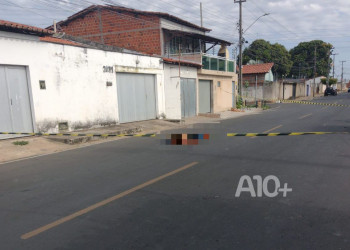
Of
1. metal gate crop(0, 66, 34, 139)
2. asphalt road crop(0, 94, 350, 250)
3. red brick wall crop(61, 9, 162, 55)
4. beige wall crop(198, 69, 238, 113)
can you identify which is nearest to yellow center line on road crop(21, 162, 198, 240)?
asphalt road crop(0, 94, 350, 250)

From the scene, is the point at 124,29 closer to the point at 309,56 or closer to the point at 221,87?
the point at 221,87

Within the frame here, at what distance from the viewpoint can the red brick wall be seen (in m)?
23.7

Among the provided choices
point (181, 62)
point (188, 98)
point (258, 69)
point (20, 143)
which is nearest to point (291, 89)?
point (258, 69)

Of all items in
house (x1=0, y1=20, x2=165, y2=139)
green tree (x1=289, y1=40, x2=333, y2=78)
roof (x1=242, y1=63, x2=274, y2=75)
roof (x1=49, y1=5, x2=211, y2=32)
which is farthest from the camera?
green tree (x1=289, y1=40, x2=333, y2=78)

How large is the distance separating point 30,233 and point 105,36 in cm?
2460

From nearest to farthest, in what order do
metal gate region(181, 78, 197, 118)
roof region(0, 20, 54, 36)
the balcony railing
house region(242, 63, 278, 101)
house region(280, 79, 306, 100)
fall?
1. roof region(0, 20, 54, 36)
2. metal gate region(181, 78, 197, 118)
3. the balcony railing
4. house region(242, 63, 278, 101)
5. house region(280, 79, 306, 100)

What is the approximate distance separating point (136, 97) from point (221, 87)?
12436 mm

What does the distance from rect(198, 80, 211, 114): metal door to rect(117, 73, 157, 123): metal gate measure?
675 centimetres

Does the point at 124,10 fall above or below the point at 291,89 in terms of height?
above

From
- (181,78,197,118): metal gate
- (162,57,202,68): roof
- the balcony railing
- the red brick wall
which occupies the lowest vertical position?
(181,78,197,118): metal gate

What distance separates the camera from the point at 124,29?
24.9m

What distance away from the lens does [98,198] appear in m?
4.78

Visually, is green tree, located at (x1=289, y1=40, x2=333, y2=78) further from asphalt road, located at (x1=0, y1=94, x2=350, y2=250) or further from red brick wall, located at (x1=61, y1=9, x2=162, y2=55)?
asphalt road, located at (x1=0, y1=94, x2=350, y2=250)

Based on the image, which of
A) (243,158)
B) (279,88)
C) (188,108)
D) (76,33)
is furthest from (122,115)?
(279,88)
